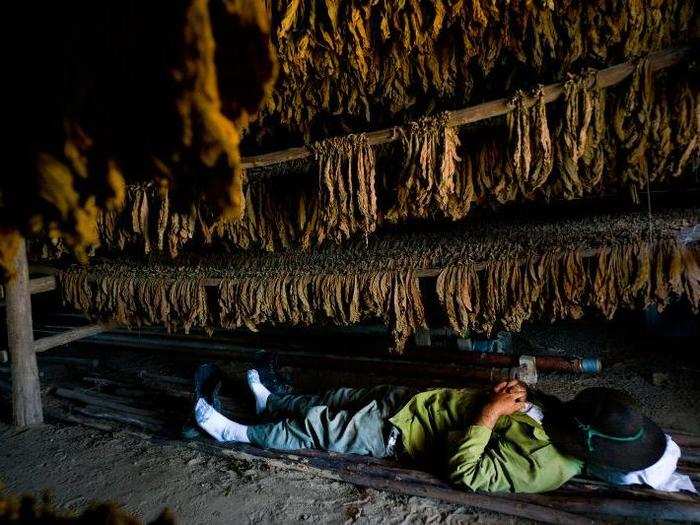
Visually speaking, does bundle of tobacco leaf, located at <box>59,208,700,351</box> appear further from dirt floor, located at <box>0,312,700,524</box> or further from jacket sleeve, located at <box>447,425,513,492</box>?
dirt floor, located at <box>0,312,700,524</box>

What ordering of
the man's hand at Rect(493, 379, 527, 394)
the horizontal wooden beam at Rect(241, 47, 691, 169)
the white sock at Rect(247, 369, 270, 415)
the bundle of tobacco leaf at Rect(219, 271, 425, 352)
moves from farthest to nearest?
the white sock at Rect(247, 369, 270, 415), the bundle of tobacco leaf at Rect(219, 271, 425, 352), the man's hand at Rect(493, 379, 527, 394), the horizontal wooden beam at Rect(241, 47, 691, 169)

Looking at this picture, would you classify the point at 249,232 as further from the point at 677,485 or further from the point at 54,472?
the point at 677,485

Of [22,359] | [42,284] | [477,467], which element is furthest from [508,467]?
[42,284]

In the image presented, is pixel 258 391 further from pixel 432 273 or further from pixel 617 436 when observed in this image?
pixel 617 436

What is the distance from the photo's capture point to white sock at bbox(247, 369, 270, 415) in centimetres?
452

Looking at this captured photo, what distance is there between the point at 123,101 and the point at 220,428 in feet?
12.8

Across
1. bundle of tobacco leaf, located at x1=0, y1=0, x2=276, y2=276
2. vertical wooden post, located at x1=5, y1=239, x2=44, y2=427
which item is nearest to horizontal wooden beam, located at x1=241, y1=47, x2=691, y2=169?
bundle of tobacco leaf, located at x1=0, y1=0, x2=276, y2=276

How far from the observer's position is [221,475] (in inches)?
140

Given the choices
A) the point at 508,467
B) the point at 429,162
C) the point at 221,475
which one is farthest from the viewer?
the point at 221,475

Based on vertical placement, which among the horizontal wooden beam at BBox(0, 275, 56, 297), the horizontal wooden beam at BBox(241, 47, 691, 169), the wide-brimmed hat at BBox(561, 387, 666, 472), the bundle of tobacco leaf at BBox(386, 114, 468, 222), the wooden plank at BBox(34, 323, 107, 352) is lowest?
the wide-brimmed hat at BBox(561, 387, 666, 472)

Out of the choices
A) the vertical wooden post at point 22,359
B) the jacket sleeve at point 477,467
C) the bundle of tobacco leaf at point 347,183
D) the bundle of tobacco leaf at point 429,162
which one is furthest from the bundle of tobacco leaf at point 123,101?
the vertical wooden post at point 22,359

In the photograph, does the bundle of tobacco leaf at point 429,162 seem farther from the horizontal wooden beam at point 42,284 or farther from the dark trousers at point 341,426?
the horizontal wooden beam at point 42,284

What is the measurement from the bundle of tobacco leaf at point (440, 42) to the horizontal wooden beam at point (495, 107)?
0.10m

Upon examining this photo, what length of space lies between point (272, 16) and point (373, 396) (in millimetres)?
3393
